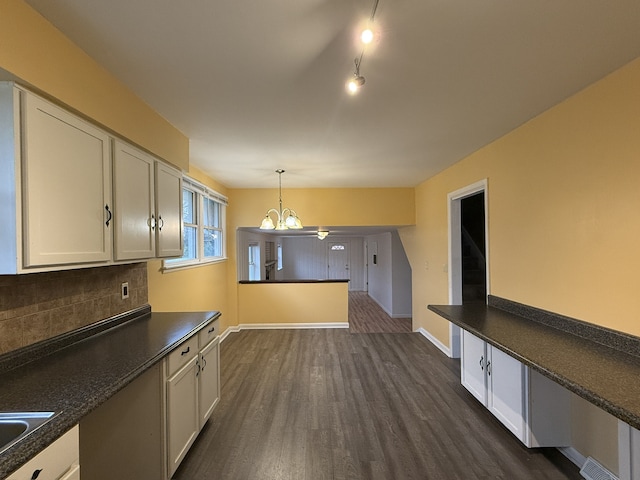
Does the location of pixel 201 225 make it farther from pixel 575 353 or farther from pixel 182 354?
pixel 575 353

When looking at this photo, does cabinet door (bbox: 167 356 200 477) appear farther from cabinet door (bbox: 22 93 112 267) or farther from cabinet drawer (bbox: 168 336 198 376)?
cabinet door (bbox: 22 93 112 267)

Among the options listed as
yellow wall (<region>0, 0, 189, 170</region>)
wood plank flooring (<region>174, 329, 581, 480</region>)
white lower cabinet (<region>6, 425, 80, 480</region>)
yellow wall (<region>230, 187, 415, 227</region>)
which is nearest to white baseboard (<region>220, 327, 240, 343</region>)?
wood plank flooring (<region>174, 329, 581, 480</region>)

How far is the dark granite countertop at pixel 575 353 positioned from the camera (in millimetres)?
1283

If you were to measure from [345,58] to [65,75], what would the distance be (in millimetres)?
1358

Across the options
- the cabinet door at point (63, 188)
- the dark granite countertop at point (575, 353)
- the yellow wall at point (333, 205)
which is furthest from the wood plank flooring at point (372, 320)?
the cabinet door at point (63, 188)

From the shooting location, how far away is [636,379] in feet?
4.62

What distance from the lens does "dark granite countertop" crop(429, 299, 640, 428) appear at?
1.28 meters

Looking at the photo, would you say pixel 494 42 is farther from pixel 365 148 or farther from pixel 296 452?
pixel 296 452

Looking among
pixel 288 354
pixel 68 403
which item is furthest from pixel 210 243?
pixel 68 403

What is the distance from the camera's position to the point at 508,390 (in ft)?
7.48

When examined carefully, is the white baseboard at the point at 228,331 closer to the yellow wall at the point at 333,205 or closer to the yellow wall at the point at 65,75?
the yellow wall at the point at 333,205

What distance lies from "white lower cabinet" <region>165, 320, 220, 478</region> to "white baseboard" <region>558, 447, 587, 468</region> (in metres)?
2.58

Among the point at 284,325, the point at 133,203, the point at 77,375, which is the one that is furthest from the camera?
the point at 284,325

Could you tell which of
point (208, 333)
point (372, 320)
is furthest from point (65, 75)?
point (372, 320)
